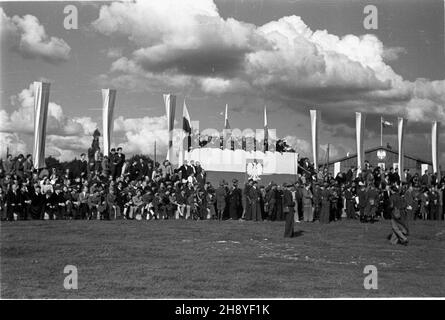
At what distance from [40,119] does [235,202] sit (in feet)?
25.3

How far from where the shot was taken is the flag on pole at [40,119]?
63.3ft

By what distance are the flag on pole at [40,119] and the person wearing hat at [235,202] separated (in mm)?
7023

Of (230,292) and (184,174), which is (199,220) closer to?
(184,174)

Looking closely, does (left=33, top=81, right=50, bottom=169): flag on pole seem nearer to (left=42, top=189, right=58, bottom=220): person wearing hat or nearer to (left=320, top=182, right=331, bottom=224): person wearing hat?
(left=42, top=189, right=58, bottom=220): person wearing hat

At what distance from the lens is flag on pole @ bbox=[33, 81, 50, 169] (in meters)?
19.3

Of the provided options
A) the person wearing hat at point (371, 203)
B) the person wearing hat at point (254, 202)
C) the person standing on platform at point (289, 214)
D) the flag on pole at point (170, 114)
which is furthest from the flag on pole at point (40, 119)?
the person wearing hat at point (371, 203)

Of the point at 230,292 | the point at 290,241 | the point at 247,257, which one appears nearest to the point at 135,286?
the point at 230,292

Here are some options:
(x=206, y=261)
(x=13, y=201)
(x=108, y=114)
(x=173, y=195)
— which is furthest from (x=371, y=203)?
(x=13, y=201)

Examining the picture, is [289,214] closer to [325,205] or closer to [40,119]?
[325,205]

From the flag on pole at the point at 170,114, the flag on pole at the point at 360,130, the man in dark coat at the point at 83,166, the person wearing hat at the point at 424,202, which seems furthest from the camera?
the flag on pole at the point at 360,130

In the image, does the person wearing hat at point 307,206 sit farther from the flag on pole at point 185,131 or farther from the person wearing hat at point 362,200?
the flag on pole at point 185,131

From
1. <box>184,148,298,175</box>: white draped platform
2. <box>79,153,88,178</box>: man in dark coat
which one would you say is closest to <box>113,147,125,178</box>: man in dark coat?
<box>79,153,88,178</box>: man in dark coat

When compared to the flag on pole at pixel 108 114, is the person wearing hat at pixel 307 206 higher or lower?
lower

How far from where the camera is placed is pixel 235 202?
21.3m
